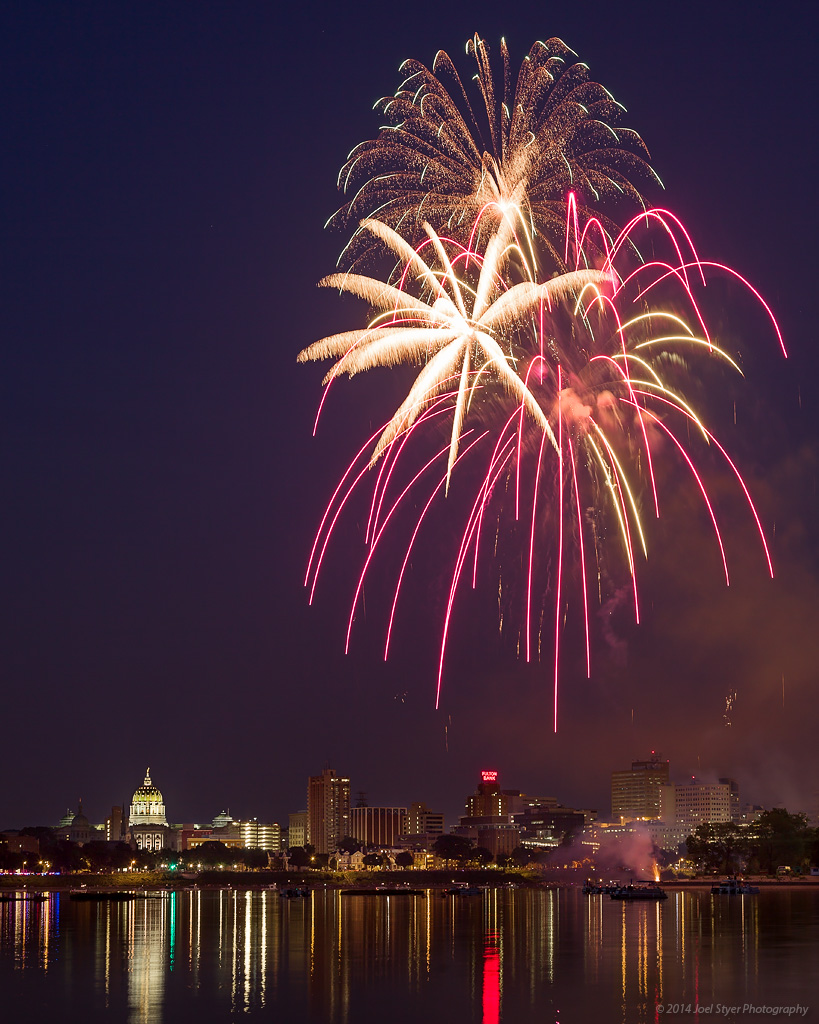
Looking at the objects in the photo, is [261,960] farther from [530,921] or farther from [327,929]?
[530,921]

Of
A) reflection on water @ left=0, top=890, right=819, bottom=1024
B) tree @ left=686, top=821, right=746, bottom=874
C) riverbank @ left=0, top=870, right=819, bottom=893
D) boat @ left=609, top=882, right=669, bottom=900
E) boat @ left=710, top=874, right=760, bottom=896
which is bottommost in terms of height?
riverbank @ left=0, top=870, right=819, bottom=893

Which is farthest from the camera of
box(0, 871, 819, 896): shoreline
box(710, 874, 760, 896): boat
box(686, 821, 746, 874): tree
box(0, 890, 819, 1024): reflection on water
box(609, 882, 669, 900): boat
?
box(686, 821, 746, 874): tree

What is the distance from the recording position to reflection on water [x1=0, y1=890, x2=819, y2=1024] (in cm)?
2816

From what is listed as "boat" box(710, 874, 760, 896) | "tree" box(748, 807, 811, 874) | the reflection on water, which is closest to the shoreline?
"tree" box(748, 807, 811, 874)

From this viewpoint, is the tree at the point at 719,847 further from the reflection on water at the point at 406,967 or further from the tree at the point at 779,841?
the reflection on water at the point at 406,967

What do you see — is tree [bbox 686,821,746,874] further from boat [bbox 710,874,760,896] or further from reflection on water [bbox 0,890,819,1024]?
reflection on water [bbox 0,890,819,1024]

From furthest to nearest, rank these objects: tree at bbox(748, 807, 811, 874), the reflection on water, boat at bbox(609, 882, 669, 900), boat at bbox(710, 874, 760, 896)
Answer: tree at bbox(748, 807, 811, 874) < boat at bbox(710, 874, 760, 896) < boat at bbox(609, 882, 669, 900) < the reflection on water

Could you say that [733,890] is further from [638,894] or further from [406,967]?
[406,967]

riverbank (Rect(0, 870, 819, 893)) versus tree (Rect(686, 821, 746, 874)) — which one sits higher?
tree (Rect(686, 821, 746, 874))

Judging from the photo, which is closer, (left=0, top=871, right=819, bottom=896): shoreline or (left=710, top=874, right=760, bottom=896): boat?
(left=710, top=874, right=760, bottom=896): boat

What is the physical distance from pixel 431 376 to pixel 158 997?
18.3m

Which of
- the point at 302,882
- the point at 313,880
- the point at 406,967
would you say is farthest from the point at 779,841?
the point at 406,967

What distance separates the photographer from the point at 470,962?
38125mm

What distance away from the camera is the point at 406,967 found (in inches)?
1448
